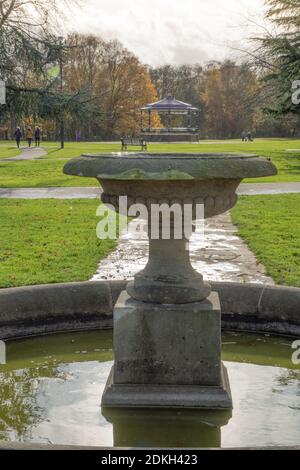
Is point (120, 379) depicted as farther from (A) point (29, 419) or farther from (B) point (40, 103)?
(B) point (40, 103)

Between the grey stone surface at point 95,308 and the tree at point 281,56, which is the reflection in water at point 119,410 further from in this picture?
the tree at point 281,56

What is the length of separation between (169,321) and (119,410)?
0.68 metres

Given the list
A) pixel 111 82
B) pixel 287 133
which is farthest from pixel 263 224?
pixel 287 133

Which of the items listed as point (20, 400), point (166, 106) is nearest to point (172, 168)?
point (20, 400)

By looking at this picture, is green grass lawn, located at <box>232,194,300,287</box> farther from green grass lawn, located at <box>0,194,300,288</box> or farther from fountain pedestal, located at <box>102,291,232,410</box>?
fountain pedestal, located at <box>102,291,232,410</box>

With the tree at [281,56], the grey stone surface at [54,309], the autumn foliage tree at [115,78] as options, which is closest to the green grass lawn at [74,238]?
the grey stone surface at [54,309]

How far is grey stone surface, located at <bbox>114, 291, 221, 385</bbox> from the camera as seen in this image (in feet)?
15.0

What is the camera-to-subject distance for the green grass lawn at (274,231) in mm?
8630

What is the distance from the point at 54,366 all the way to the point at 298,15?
25.3 meters

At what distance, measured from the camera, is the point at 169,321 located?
4.59 meters

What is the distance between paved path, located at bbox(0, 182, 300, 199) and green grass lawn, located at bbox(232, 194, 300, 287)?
4.86 ft

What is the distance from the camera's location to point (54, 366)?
5367 mm

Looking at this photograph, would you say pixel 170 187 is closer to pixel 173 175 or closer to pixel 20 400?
pixel 173 175

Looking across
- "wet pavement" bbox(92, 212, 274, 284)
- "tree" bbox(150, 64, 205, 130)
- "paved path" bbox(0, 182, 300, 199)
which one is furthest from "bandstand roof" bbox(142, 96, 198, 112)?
"wet pavement" bbox(92, 212, 274, 284)
